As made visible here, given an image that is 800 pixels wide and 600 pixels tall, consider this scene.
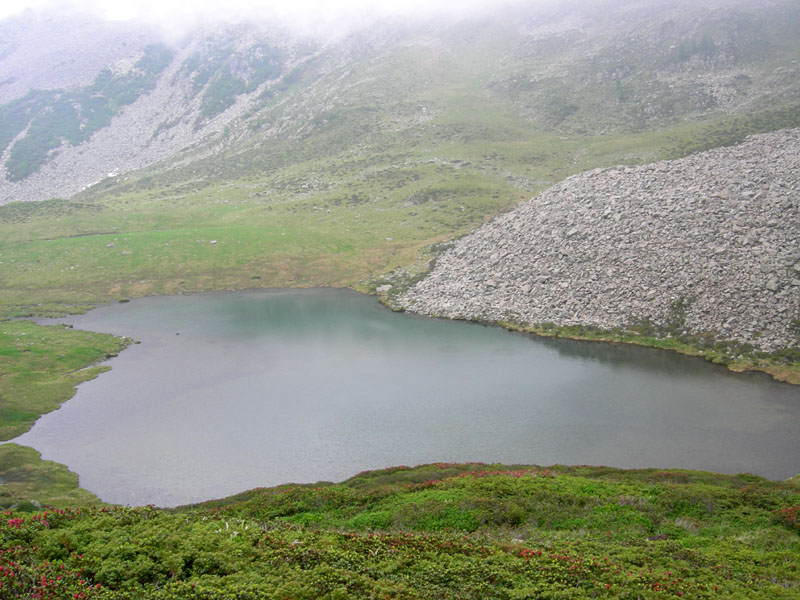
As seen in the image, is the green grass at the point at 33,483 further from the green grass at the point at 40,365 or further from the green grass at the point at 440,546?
the green grass at the point at 440,546

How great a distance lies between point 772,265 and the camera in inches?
2335

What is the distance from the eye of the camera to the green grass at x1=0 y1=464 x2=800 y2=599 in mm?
15211

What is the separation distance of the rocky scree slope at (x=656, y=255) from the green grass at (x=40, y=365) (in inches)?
1768

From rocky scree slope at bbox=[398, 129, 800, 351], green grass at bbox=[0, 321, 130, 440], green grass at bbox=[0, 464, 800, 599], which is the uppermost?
rocky scree slope at bbox=[398, 129, 800, 351]

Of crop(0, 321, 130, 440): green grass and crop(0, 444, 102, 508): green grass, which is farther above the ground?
crop(0, 321, 130, 440): green grass

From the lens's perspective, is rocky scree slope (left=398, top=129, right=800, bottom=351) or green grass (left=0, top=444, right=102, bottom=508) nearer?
→ green grass (left=0, top=444, right=102, bottom=508)

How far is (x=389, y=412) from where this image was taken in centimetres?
4803

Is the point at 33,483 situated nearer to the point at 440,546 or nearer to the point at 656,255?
the point at 440,546

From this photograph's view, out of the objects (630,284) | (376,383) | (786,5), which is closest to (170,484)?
(376,383)

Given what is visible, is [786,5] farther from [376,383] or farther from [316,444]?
[316,444]

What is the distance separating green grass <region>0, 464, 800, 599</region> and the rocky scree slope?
37276mm

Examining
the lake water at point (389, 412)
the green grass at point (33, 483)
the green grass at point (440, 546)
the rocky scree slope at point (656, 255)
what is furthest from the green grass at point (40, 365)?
the rocky scree slope at point (656, 255)

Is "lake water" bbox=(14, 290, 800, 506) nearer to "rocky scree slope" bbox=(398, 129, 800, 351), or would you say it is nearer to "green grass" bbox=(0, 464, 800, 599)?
"rocky scree slope" bbox=(398, 129, 800, 351)

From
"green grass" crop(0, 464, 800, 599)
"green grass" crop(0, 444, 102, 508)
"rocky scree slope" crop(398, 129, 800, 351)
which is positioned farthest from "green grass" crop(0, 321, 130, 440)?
"rocky scree slope" crop(398, 129, 800, 351)
